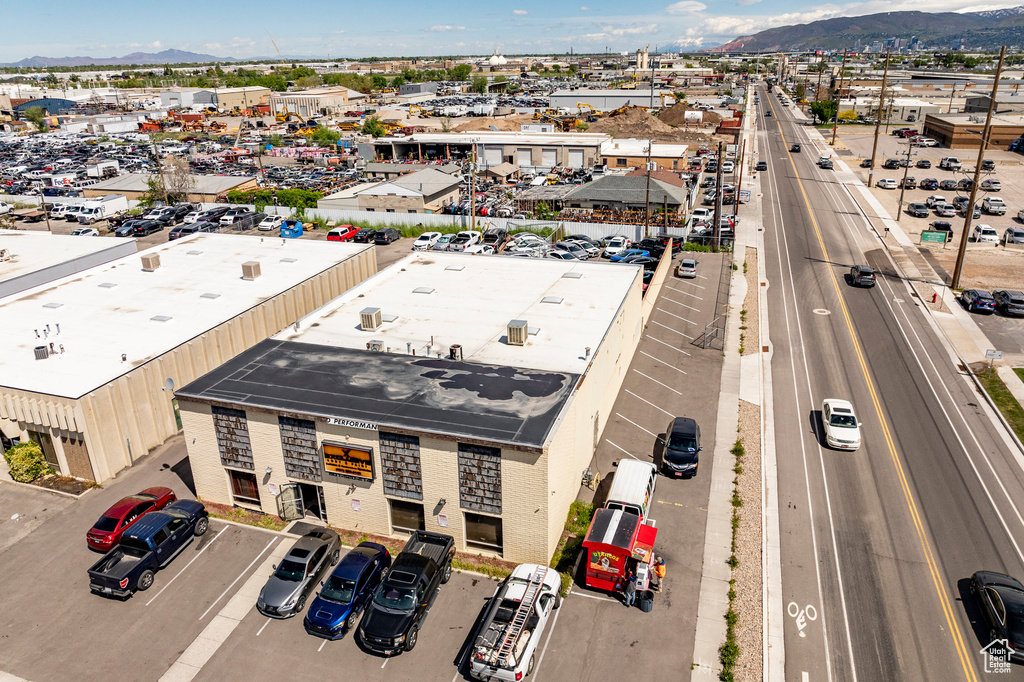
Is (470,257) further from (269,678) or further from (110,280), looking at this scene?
(269,678)

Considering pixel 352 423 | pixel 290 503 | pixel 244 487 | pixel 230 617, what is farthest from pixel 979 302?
pixel 230 617

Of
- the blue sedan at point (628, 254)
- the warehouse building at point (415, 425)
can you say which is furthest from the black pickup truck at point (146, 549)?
the blue sedan at point (628, 254)

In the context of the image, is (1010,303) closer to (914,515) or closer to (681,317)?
(681,317)

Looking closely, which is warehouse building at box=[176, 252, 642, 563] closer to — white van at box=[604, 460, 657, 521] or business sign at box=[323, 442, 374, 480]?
business sign at box=[323, 442, 374, 480]

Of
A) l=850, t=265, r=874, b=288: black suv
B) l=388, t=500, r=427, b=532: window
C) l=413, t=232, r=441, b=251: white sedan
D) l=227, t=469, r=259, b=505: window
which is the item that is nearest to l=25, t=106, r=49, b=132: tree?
l=413, t=232, r=441, b=251: white sedan

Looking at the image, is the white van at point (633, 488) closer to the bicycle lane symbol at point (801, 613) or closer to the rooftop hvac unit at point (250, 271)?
the bicycle lane symbol at point (801, 613)

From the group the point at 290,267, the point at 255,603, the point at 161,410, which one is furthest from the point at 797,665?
the point at 290,267
